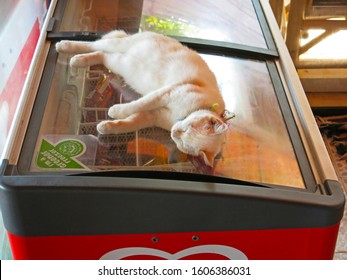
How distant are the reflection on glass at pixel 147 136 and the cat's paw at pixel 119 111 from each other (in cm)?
4

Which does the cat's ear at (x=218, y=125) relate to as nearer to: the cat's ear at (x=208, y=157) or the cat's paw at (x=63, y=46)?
the cat's ear at (x=208, y=157)

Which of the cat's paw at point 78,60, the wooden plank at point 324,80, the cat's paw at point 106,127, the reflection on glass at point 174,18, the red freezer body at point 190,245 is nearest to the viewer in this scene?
the red freezer body at point 190,245

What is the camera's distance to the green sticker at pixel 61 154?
91cm

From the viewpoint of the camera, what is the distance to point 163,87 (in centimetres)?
104

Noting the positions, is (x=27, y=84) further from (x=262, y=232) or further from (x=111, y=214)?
(x=262, y=232)

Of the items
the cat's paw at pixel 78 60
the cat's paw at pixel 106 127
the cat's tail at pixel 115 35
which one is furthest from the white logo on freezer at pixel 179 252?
the cat's tail at pixel 115 35

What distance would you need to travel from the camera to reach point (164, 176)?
2.89 feet

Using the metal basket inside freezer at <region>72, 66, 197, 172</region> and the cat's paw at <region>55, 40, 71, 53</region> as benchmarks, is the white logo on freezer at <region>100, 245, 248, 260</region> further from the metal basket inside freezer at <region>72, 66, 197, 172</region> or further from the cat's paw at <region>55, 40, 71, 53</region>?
the cat's paw at <region>55, 40, 71, 53</region>

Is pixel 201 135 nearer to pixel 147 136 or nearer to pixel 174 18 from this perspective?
pixel 147 136

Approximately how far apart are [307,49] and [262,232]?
145 centimetres

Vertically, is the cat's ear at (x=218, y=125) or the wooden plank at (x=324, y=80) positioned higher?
the wooden plank at (x=324, y=80)

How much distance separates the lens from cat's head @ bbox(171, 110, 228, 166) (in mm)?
903

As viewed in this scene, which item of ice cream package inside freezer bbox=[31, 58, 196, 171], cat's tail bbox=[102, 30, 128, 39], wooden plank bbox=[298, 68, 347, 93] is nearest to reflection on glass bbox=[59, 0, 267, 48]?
cat's tail bbox=[102, 30, 128, 39]

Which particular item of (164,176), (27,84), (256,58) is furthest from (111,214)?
(256,58)
